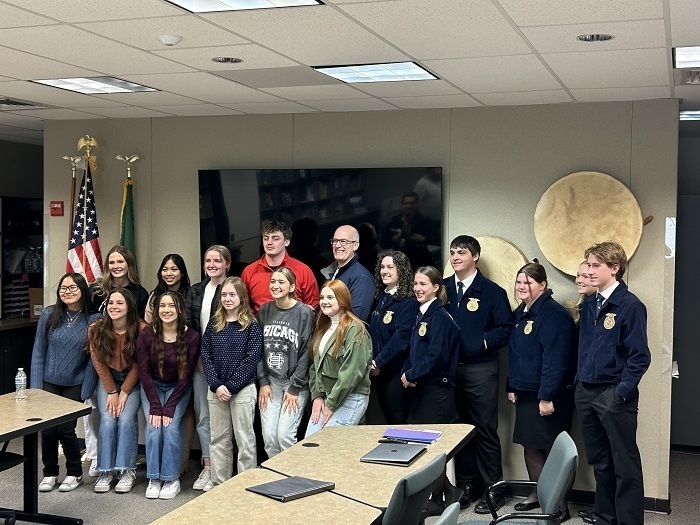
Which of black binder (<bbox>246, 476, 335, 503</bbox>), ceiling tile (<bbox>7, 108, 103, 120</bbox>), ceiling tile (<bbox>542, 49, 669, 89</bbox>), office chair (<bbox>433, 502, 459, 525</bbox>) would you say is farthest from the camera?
ceiling tile (<bbox>7, 108, 103, 120</bbox>)

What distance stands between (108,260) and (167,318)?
A: 0.99m

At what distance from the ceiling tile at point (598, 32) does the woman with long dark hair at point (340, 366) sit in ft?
6.70

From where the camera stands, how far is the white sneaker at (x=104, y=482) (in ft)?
19.8

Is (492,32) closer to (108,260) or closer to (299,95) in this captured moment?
(299,95)

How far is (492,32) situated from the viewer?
12.8 feet

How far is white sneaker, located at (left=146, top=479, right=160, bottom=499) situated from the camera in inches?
232

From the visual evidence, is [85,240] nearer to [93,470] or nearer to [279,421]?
[93,470]

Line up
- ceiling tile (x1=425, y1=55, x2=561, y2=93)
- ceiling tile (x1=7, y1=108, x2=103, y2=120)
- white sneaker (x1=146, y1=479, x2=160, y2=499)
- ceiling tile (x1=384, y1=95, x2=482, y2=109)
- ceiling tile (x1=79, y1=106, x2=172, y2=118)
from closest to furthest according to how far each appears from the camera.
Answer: ceiling tile (x1=425, y1=55, x2=561, y2=93)
ceiling tile (x1=384, y1=95, x2=482, y2=109)
white sneaker (x1=146, y1=479, x2=160, y2=499)
ceiling tile (x1=79, y1=106, x2=172, y2=118)
ceiling tile (x1=7, y1=108, x2=103, y2=120)

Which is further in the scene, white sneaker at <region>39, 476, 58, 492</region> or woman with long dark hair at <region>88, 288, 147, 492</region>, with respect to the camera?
white sneaker at <region>39, 476, 58, 492</region>

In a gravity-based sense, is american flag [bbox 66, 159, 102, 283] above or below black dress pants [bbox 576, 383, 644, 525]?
above

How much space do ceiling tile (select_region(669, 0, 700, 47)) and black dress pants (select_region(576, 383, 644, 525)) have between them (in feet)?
6.59

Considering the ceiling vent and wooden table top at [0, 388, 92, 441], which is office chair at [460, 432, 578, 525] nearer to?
wooden table top at [0, 388, 92, 441]

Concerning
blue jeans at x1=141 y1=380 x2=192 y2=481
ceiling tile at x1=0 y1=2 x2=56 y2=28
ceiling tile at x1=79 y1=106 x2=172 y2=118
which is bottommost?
blue jeans at x1=141 y1=380 x2=192 y2=481

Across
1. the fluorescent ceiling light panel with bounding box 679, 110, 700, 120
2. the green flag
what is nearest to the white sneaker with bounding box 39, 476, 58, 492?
the green flag
